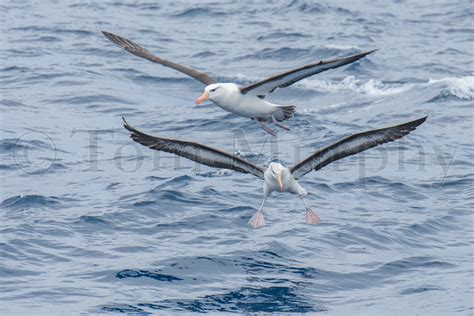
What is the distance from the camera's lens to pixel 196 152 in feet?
55.0

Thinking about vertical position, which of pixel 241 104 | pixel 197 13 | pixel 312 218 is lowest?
pixel 312 218

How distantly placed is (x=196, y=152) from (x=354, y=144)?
2533 mm

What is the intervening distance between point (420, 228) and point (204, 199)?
165 inches

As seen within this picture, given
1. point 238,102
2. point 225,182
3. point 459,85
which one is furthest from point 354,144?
point 459,85

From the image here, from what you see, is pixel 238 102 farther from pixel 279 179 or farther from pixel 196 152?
pixel 279 179

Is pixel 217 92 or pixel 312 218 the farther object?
pixel 312 218

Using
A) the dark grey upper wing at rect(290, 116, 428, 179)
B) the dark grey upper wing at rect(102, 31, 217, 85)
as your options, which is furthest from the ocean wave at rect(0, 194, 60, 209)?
the dark grey upper wing at rect(290, 116, 428, 179)

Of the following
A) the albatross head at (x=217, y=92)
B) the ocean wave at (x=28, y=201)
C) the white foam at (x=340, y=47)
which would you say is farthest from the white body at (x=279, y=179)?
the white foam at (x=340, y=47)

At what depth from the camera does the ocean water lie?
16.3 metres

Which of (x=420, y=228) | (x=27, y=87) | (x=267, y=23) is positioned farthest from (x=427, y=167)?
(x=267, y=23)

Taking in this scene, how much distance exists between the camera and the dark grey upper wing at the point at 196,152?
52.4 ft

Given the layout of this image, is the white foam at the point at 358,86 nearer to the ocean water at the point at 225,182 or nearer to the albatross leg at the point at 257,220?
the ocean water at the point at 225,182

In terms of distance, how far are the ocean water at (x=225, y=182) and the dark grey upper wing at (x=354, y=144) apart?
1682mm

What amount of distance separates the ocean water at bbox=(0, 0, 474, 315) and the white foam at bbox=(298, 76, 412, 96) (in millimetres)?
71
